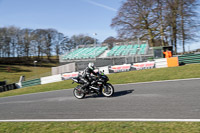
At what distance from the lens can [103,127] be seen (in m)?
4.83

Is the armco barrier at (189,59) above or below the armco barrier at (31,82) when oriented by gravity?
above

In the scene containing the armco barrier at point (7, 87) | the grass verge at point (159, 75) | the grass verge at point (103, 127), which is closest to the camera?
the grass verge at point (103, 127)

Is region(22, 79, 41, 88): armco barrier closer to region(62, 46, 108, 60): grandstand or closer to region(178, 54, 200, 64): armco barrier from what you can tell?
region(62, 46, 108, 60): grandstand

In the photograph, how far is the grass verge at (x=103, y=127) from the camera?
14.0 ft

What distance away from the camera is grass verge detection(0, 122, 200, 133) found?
168 inches

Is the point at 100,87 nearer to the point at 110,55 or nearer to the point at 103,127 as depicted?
the point at 103,127

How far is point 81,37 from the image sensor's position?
65375mm

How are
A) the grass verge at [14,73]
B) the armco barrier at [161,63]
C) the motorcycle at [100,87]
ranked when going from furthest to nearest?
the grass verge at [14,73] → the armco barrier at [161,63] → the motorcycle at [100,87]

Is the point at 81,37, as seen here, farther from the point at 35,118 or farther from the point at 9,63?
the point at 35,118

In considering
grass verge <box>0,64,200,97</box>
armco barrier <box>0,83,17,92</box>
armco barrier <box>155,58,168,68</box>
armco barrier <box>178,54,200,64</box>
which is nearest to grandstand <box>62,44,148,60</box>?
armco barrier <box>155,58,168,68</box>

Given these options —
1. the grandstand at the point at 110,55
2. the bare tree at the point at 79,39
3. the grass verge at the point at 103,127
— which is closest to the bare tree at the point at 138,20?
the grandstand at the point at 110,55

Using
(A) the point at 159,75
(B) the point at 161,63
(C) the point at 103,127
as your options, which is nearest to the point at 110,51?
(B) the point at 161,63

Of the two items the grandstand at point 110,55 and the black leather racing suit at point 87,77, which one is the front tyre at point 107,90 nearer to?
the black leather racing suit at point 87,77

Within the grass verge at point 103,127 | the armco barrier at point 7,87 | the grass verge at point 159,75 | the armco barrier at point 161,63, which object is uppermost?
the armco barrier at point 161,63
